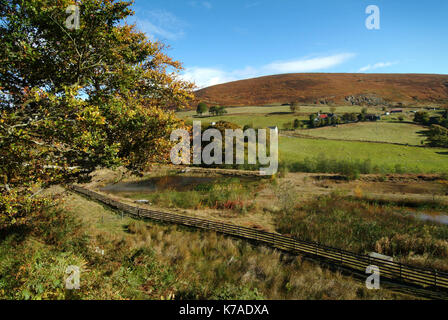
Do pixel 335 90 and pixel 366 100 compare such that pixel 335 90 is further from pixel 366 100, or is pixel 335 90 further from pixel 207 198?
pixel 207 198

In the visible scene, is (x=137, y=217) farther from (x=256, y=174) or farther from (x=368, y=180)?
(x=368, y=180)

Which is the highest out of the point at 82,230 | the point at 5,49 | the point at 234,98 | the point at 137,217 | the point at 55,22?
the point at 234,98

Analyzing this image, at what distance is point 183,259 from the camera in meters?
13.4

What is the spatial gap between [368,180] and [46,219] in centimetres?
4749

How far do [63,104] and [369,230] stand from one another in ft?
75.1

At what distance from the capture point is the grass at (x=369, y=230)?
16.1 meters

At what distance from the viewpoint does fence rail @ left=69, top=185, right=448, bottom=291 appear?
11.7m

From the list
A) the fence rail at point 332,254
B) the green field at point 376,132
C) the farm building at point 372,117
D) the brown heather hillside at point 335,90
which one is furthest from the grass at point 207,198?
the brown heather hillside at point 335,90

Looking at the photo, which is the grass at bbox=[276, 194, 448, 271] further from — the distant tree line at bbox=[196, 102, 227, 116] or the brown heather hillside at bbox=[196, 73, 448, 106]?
the brown heather hillside at bbox=[196, 73, 448, 106]

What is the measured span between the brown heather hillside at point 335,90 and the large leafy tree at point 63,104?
10681cm

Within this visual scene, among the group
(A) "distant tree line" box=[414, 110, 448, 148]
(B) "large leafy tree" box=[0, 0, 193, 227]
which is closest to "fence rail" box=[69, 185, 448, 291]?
(B) "large leafy tree" box=[0, 0, 193, 227]

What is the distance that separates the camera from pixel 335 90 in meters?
134

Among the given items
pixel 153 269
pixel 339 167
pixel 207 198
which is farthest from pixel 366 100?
pixel 153 269

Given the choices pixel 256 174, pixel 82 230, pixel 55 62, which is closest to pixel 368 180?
pixel 256 174
